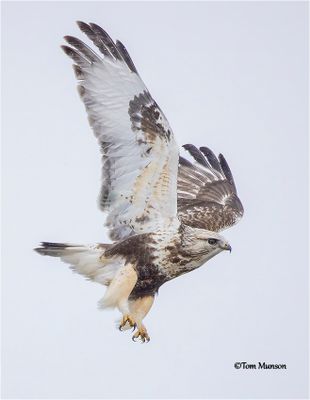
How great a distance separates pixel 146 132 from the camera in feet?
42.2

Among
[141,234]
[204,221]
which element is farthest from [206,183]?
[141,234]

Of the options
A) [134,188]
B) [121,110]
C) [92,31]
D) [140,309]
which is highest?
[92,31]

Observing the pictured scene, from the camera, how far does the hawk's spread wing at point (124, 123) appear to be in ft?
42.1

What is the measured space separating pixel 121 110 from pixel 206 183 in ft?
10.9

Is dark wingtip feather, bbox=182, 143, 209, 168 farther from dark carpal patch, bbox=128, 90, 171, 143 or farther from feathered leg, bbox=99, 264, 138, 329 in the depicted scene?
feathered leg, bbox=99, 264, 138, 329

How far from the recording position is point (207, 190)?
15.9 metres

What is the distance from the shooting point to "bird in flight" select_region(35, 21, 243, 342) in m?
12.8

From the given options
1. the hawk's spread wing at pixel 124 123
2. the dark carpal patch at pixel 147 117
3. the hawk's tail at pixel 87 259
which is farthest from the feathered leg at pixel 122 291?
the dark carpal patch at pixel 147 117

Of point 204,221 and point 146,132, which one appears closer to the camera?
point 146,132

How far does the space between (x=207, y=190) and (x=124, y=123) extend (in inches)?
126

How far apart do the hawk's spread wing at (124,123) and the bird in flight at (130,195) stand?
0.03 feet

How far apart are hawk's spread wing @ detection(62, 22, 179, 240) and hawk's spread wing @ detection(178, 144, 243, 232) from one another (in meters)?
1.86

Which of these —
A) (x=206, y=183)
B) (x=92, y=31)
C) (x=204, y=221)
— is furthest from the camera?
(x=206, y=183)

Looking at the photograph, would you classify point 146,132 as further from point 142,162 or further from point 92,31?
point 92,31
